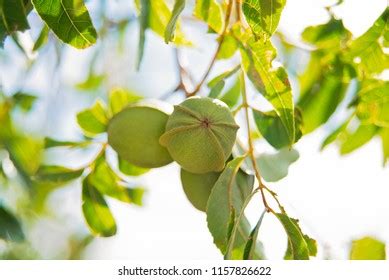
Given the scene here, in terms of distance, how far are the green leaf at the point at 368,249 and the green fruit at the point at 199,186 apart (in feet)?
1.96

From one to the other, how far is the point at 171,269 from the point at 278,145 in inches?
23.0

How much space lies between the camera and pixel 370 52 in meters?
2.68

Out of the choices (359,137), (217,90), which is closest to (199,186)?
(217,90)

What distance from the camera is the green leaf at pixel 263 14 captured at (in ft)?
6.55

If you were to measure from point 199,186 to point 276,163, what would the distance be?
1.18ft

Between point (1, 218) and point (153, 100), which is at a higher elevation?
point (153, 100)

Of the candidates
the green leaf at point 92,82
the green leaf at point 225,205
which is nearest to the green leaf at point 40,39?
the green leaf at point 225,205

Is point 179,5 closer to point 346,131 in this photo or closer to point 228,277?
point 228,277

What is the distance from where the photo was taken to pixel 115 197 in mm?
2977

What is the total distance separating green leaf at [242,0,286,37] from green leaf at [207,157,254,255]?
1.51 ft

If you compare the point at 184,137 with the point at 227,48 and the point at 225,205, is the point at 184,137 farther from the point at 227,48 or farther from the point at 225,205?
the point at 227,48

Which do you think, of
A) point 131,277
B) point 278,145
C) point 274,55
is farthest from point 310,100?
point 131,277

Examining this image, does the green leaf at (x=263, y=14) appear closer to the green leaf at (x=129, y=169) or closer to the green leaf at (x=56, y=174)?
the green leaf at (x=129, y=169)

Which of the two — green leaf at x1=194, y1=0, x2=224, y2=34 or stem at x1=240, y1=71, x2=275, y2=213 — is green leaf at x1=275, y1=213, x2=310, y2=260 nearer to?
stem at x1=240, y1=71, x2=275, y2=213
